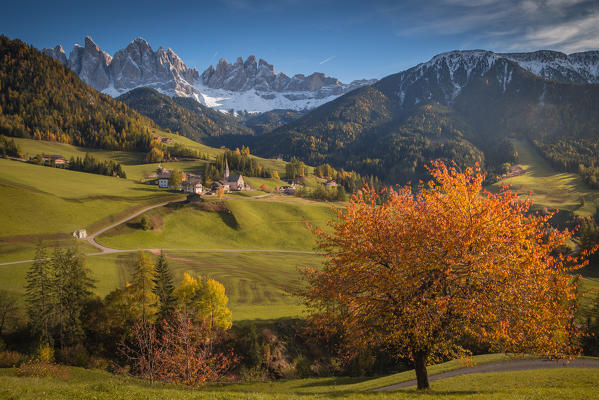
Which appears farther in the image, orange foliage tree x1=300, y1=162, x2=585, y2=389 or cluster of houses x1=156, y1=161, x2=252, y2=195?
cluster of houses x1=156, y1=161, x2=252, y2=195

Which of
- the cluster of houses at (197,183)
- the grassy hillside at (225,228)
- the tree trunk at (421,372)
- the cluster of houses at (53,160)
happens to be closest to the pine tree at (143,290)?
the tree trunk at (421,372)

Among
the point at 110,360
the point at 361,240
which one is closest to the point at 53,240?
the point at 110,360

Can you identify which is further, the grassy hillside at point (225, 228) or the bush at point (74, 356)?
the grassy hillside at point (225, 228)

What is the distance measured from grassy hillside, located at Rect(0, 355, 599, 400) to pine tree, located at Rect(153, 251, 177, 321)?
32.6 ft

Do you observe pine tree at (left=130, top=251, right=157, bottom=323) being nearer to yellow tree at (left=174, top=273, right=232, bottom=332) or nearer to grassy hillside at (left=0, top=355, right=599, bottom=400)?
yellow tree at (left=174, top=273, right=232, bottom=332)

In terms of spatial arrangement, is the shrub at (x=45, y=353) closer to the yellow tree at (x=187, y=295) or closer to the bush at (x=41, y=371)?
the bush at (x=41, y=371)

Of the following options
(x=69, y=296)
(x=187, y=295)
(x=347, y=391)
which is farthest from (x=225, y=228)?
(x=347, y=391)

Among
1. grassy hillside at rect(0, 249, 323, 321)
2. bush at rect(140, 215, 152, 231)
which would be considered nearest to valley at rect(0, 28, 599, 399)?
grassy hillside at rect(0, 249, 323, 321)

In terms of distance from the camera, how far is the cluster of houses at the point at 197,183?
13250 centimetres

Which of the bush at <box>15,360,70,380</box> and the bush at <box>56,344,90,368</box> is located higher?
the bush at <box>15,360,70,380</box>

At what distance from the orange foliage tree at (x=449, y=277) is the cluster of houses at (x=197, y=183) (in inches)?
4618

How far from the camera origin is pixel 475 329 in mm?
17688

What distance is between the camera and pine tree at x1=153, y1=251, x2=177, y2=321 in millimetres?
41875

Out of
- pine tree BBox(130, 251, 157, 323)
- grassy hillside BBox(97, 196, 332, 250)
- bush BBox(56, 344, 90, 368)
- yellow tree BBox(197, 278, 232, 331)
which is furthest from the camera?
grassy hillside BBox(97, 196, 332, 250)
